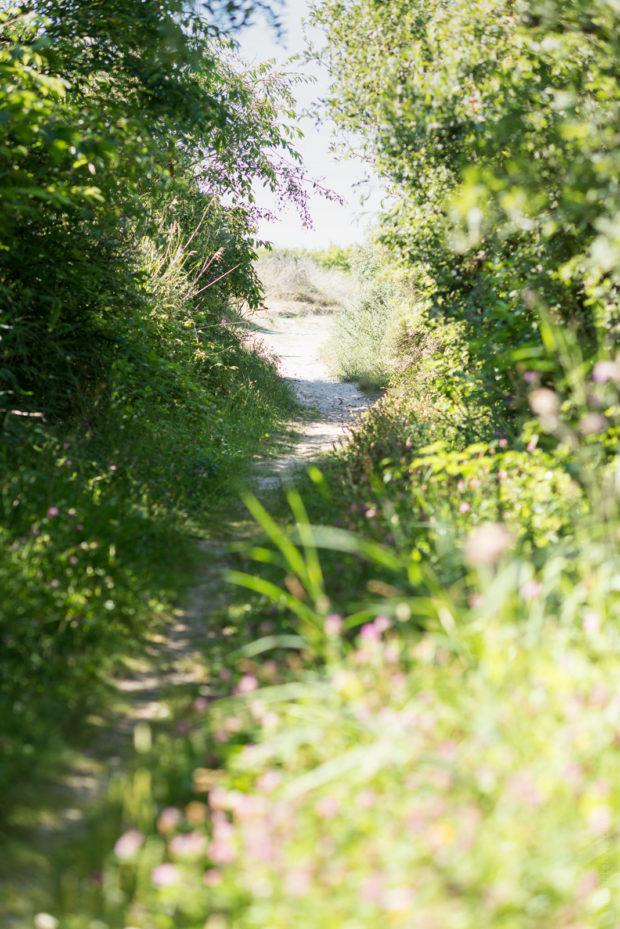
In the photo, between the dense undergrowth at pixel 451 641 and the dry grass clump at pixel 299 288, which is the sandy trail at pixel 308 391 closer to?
the dry grass clump at pixel 299 288

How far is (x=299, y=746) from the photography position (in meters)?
2.56

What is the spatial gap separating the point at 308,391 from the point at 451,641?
14.3m

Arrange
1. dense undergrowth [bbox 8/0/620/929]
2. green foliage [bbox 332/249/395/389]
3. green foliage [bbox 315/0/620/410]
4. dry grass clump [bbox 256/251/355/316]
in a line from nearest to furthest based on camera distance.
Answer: dense undergrowth [bbox 8/0/620/929] < green foliage [bbox 315/0/620/410] < green foliage [bbox 332/249/395/389] < dry grass clump [bbox 256/251/355/316]

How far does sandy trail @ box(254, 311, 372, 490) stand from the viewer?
9.39m

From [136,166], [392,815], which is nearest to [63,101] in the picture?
[136,166]

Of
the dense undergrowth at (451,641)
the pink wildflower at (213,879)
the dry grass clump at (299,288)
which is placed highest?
the dry grass clump at (299,288)

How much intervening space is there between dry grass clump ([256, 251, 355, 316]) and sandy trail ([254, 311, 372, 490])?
2.62m

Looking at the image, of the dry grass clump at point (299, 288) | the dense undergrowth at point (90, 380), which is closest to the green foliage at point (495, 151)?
the dense undergrowth at point (90, 380)

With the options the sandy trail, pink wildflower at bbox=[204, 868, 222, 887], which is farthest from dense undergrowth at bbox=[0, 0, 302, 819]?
pink wildflower at bbox=[204, 868, 222, 887]

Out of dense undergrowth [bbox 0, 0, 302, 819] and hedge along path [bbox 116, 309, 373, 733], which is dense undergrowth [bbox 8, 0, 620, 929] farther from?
dense undergrowth [bbox 0, 0, 302, 819]

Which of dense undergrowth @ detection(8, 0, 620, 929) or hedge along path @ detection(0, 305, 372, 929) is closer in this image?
dense undergrowth @ detection(8, 0, 620, 929)

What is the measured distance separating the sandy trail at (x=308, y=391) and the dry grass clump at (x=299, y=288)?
262cm

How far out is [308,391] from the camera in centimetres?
1664

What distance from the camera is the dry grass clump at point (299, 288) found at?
115 ft
